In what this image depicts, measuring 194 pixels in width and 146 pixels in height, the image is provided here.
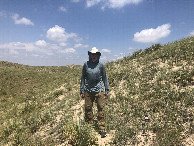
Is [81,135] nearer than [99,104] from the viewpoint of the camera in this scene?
Yes

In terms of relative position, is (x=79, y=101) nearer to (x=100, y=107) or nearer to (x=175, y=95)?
(x=100, y=107)

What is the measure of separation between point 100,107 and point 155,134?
215 cm

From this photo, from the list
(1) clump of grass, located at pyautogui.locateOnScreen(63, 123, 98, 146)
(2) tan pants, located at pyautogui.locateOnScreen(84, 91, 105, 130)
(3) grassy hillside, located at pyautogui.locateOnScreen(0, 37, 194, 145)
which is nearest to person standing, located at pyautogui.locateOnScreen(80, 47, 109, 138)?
(2) tan pants, located at pyautogui.locateOnScreen(84, 91, 105, 130)

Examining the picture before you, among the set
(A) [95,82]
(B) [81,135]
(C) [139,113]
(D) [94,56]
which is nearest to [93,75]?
(A) [95,82]

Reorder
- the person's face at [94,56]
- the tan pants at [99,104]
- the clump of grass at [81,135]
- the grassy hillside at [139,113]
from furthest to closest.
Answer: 1. the tan pants at [99,104]
2. the person's face at [94,56]
3. the grassy hillside at [139,113]
4. the clump of grass at [81,135]

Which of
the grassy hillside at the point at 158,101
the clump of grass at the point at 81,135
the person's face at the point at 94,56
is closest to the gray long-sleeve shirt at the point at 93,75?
the person's face at the point at 94,56

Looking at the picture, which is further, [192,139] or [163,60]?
[163,60]

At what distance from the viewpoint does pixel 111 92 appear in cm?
902

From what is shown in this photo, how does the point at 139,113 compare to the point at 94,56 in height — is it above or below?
below

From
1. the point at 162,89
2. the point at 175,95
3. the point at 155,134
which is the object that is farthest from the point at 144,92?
the point at 155,134

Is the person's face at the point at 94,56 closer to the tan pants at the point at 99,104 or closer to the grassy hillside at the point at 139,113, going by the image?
the tan pants at the point at 99,104

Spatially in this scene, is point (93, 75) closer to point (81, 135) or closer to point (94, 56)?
point (94, 56)

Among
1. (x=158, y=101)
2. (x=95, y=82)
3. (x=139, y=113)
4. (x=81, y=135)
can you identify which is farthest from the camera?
(x=158, y=101)

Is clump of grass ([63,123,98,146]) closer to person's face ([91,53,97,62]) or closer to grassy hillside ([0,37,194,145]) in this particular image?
grassy hillside ([0,37,194,145])
